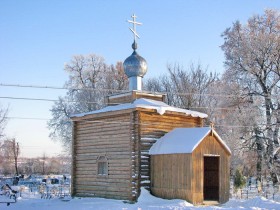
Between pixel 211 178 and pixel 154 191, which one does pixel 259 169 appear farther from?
pixel 154 191

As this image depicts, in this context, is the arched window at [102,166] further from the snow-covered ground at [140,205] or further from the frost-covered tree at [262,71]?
the frost-covered tree at [262,71]

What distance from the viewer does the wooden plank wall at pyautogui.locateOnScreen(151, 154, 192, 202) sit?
21672mm

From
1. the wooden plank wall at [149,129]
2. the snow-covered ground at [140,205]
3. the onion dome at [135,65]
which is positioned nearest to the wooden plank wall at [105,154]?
the wooden plank wall at [149,129]

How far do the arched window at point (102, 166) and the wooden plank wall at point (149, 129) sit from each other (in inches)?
84.2

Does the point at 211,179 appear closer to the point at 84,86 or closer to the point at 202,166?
the point at 202,166

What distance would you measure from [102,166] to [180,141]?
4642 millimetres

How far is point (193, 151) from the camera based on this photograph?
70.8ft

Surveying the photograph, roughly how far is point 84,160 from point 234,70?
13.7 m

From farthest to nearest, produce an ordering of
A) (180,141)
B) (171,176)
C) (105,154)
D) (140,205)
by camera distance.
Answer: (105,154) < (180,141) < (171,176) < (140,205)

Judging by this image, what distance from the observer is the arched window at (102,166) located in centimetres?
2447

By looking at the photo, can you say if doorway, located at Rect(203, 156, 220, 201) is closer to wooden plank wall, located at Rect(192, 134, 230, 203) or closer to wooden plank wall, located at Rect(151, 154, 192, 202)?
wooden plank wall, located at Rect(192, 134, 230, 203)

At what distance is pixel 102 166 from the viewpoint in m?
24.8

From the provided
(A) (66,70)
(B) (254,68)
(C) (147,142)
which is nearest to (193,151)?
(C) (147,142)

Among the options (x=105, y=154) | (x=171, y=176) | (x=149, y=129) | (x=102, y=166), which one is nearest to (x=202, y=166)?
(x=171, y=176)
